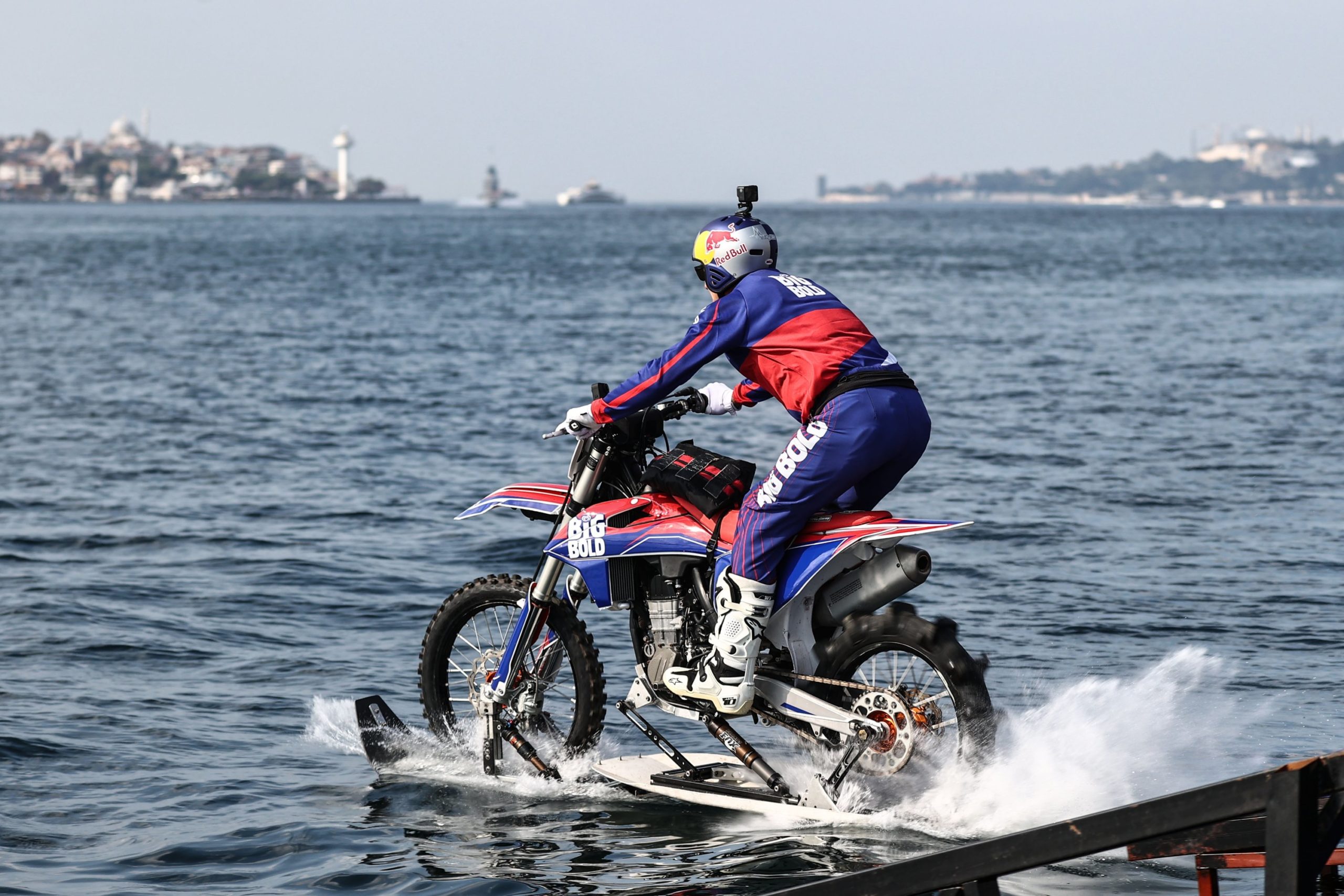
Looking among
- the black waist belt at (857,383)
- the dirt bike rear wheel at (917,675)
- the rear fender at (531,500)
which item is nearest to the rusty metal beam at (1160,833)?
the dirt bike rear wheel at (917,675)

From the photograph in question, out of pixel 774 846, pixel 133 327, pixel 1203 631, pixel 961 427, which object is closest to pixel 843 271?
pixel 133 327

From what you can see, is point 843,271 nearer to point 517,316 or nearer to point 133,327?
point 517,316

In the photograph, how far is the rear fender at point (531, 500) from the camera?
22.6ft

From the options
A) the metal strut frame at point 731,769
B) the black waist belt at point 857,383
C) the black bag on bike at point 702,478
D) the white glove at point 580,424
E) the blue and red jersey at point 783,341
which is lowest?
the metal strut frame at point 731,769

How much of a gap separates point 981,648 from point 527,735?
3.32 metres

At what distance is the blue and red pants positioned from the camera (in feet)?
19.7

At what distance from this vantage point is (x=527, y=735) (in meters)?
7.06

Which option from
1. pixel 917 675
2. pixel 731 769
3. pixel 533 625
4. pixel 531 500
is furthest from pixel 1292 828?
pixel 531 500

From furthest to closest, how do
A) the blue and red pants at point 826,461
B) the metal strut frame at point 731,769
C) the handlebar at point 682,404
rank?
1. the handlebar at point 682,404
2. the metal strut frame at point 731,769
3. the blue and red pants at point 826,461

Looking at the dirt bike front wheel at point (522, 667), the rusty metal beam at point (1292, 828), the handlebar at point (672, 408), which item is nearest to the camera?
the rusty metal beam at point (1292, 828)

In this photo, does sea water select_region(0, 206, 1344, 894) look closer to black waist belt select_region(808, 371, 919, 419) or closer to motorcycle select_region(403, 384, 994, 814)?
motorcycle select_region(403, 384, 994, 814)

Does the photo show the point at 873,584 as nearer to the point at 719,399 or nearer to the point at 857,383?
the point at 857,383

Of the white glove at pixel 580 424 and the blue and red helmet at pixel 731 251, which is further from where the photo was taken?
the white glove at pixel 580 424

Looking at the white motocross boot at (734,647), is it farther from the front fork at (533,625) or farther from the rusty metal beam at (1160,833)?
the rusty metal beam at (1160,833)
